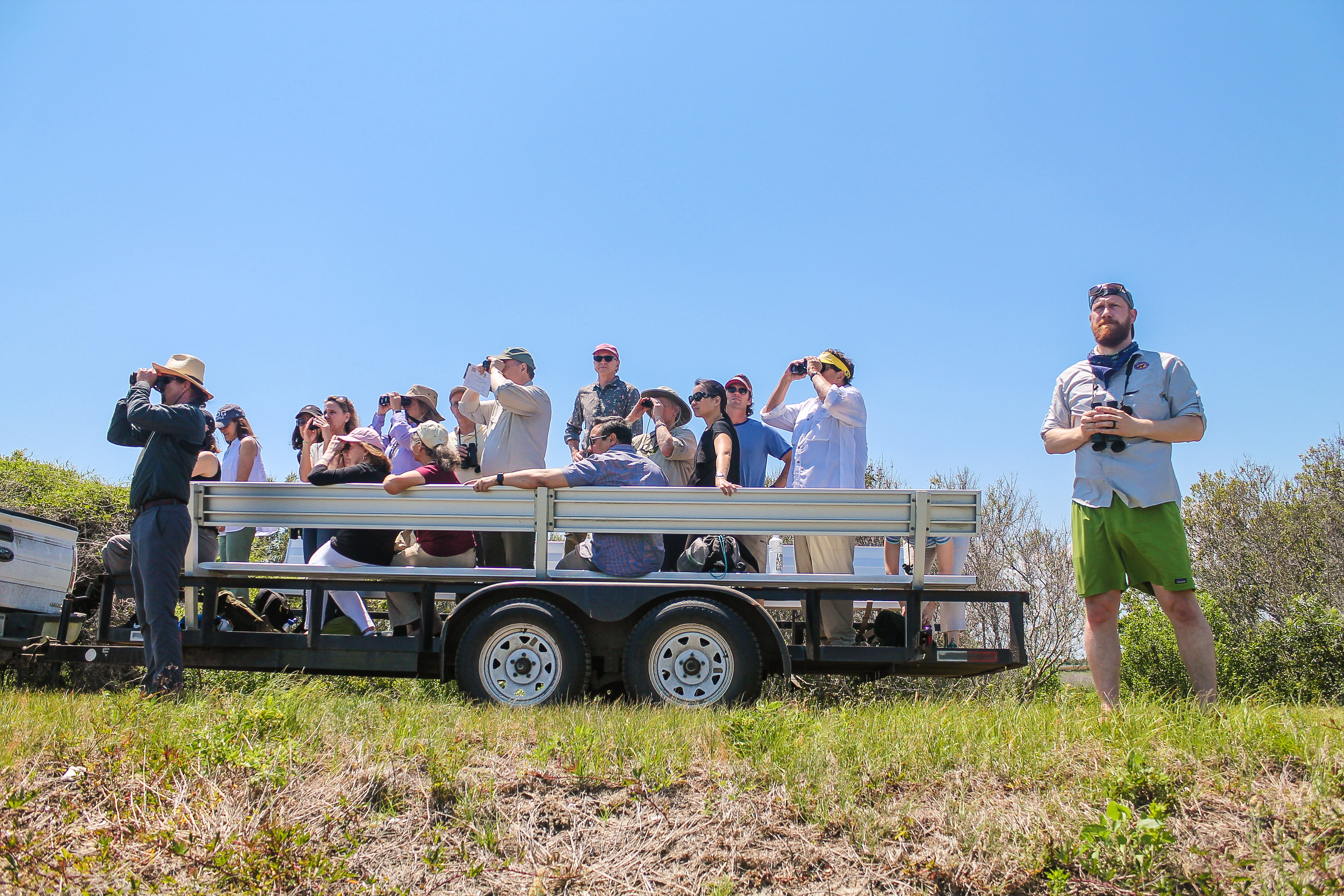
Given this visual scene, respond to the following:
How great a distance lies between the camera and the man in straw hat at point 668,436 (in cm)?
677

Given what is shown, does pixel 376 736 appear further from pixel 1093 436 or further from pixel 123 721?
pixel 1093 436

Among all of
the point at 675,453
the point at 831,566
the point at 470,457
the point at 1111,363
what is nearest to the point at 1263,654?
the point at 831,566

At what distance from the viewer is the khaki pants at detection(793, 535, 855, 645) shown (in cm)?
583

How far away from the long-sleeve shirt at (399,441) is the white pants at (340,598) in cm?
129

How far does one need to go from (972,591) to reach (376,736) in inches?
126

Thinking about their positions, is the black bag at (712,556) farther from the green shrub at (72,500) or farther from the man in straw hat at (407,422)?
the green shrub at (72,500)

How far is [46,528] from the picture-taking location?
23.2 feet

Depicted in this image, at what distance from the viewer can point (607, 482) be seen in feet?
18.9

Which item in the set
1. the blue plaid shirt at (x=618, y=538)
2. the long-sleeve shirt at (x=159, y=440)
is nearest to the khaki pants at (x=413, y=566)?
the blue plaid shirt at (x=618, y=538)

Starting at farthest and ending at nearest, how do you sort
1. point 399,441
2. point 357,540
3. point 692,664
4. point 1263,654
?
point 1263,654 < point 399,441 < point 357,540 < point 692,664

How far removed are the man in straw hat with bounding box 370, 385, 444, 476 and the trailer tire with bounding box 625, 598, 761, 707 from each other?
303 cm

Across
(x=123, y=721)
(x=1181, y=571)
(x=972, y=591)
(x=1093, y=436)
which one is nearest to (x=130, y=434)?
(x=123, y=721)

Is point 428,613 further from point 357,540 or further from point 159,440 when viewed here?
point 159,440

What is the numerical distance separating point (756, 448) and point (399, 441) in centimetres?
306
